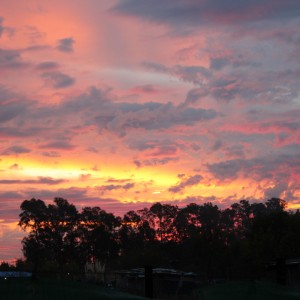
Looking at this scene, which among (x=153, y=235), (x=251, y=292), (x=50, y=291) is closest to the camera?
(x=50, y=291)

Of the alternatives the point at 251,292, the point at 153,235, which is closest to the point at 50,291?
the point at 251,292

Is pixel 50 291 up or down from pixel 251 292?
up

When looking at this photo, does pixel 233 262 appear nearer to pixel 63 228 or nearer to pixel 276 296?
pixel 63 228

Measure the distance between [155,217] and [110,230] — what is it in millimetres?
11911

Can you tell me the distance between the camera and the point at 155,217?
12338 centimetres

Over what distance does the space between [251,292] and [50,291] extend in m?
4.19

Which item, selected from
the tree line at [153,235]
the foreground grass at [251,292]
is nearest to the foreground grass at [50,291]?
the foreground grass at [251,292]

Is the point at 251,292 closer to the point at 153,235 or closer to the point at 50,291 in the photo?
the point at 50,291

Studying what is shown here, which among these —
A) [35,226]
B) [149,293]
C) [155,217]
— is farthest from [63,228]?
[149,293]

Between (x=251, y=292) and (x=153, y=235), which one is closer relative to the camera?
(x=251, y=292)

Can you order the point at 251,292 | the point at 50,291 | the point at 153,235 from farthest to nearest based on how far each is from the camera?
the point at 153,235
the point at 251,292
the point at 50,291

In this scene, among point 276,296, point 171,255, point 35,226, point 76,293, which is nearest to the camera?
point 76,293

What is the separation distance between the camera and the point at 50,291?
26.9 ft

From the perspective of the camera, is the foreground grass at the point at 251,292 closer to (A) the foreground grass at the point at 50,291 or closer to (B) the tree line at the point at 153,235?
(A) the foreground grass at the point at 50,291
